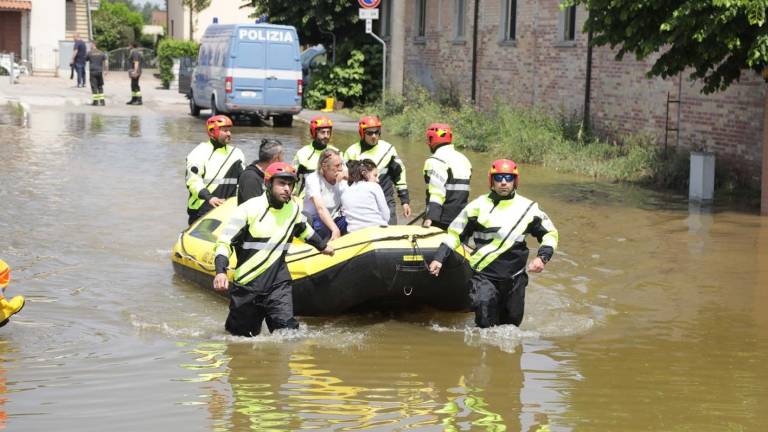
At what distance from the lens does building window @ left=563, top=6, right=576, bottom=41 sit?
27259mm

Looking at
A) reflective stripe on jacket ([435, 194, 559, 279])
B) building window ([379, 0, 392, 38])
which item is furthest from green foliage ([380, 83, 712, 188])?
reflective stripe on jacket ([435, 194, 559, 279])

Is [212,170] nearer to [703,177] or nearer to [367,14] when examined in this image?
[703,177]

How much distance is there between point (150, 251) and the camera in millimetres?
14719

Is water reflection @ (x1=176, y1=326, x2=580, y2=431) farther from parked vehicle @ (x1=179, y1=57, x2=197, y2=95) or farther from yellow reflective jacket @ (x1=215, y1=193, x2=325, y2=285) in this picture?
parked vehicle @ (x1=179, y1=57, x2=197, y2=95)

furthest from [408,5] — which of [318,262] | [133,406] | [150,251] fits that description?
[133,406]

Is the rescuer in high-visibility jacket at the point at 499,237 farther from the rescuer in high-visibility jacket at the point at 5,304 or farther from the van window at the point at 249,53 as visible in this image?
the van window at the point at 249,53

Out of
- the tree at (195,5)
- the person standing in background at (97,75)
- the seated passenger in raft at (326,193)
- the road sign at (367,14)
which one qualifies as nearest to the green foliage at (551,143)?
the road sign at (367,14)

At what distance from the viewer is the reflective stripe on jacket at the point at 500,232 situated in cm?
998

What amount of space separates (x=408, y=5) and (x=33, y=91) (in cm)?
1305

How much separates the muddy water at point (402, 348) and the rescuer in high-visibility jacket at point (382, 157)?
5.33 feet

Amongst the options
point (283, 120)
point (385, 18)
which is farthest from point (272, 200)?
point (385, 18)

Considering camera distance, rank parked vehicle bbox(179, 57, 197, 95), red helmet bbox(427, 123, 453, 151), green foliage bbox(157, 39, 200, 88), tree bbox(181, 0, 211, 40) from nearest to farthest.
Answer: red helmet bbox(427, 123, 453, 151)
parked vehicle bbox(179, 57, 197, 95)
green foliage bbox(157, 39, 200, 88)
tree bbox(181, 0, 211, 40)

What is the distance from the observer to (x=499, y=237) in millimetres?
9984

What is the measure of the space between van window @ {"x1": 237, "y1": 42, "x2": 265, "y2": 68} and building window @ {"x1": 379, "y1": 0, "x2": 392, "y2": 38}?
9337mm
